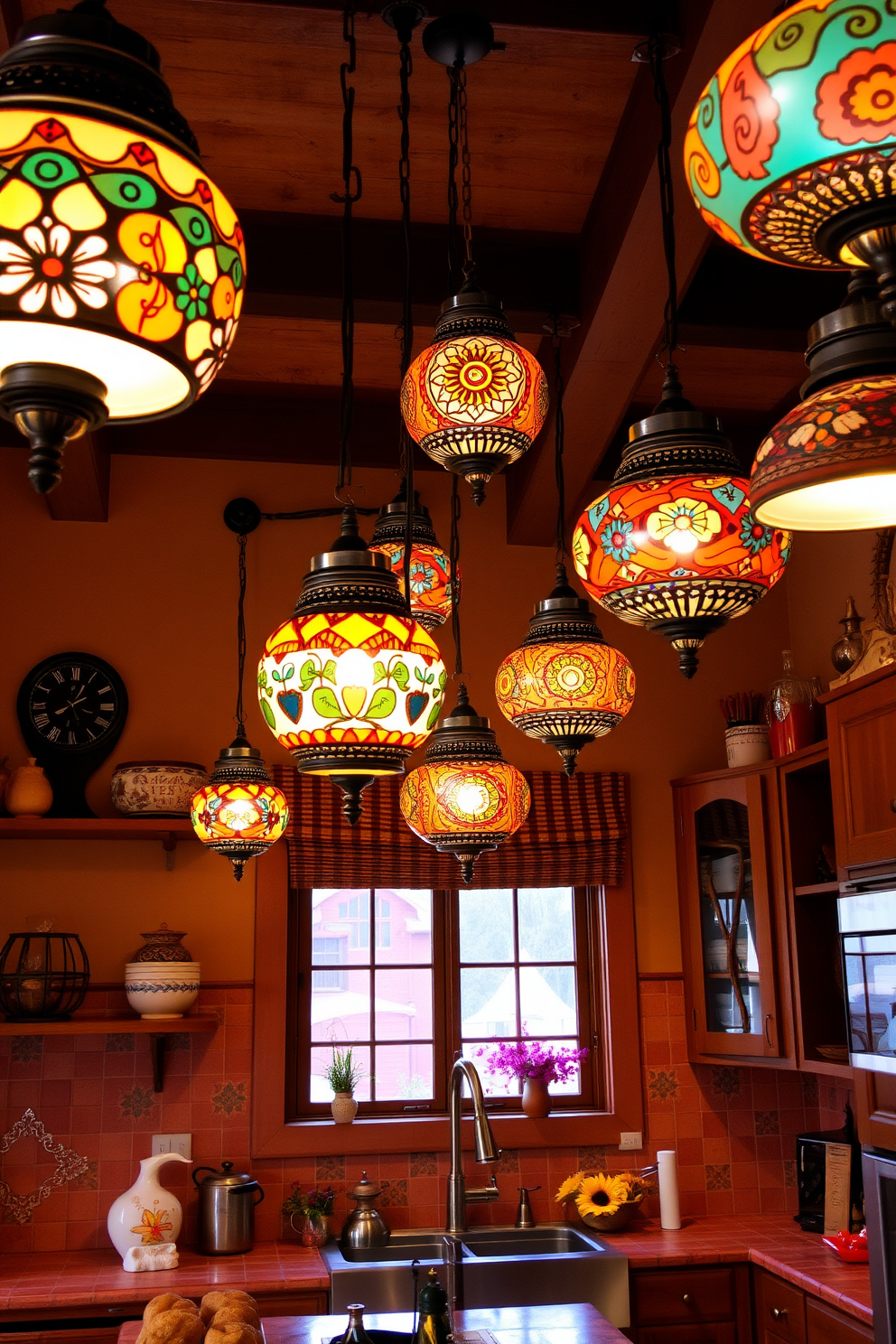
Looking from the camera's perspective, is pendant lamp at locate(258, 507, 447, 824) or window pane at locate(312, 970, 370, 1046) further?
window pane at locate(312, 970, 370, 1046)

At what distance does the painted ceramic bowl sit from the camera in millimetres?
3666

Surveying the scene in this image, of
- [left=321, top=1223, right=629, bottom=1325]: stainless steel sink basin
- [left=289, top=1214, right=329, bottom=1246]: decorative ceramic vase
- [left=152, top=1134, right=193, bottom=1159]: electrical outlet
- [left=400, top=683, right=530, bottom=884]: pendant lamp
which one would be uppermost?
[left=400, top=683, right=530, bottom=884]: pendant lamp

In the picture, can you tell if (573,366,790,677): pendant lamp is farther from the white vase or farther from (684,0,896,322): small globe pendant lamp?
the white vase

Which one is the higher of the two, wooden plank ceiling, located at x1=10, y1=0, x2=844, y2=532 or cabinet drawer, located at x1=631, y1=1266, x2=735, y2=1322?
wooden plank ceiling, located at x1=10, y1=0, x2=844, y2=532

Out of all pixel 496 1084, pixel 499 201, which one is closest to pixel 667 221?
pixel 499 201

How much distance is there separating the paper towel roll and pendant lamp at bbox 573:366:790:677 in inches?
109

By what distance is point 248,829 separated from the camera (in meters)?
3.15

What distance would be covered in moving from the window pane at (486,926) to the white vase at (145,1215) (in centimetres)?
120

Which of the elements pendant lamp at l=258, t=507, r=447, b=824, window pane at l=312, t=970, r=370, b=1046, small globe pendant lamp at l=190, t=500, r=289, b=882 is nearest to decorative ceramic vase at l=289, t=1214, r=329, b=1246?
window pane at l=312, t=970, r=370, b=1046

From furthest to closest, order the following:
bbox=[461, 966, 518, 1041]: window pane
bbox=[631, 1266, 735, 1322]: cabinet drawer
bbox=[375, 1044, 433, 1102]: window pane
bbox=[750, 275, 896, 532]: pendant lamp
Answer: bbox=[461, 966, 518, 1041]: window pane
bbox=[375, 1044, 433, 1102]: window pane
bbox=[631, 1266, 735, 1322]: cabinet drawer
bbox=[750, 275, 896, 532]: pendant lamp

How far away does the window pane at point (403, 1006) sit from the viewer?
13.5 feet

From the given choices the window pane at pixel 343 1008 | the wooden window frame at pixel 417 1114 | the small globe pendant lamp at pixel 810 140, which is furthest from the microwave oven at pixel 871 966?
the small globe pendant lamp at pixel 810 140

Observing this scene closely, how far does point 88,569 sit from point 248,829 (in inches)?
58.2

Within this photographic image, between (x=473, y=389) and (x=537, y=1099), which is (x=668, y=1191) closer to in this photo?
(x=537, y=1099)
